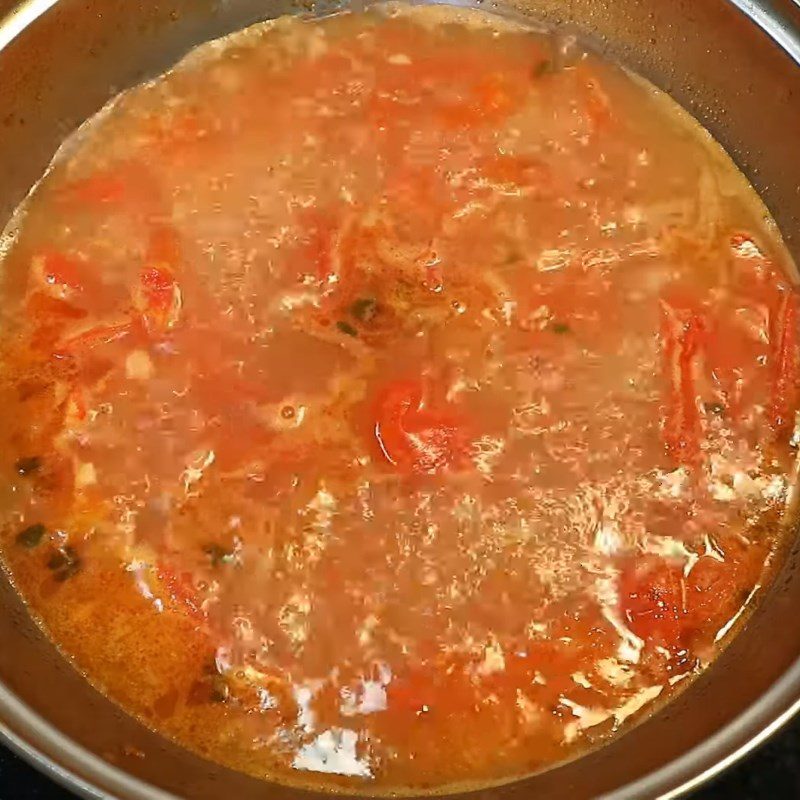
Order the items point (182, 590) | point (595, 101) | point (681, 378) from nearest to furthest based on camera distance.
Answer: point (182, 590), point (681, 378), point (595, 101)

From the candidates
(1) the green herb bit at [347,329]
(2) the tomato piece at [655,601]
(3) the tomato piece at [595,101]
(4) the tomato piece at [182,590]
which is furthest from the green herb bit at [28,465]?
(3) the tomato piece at [595,101]

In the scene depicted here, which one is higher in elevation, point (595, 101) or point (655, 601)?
Answer: point (595, 101)

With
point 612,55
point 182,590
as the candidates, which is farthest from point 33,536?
point 612,55

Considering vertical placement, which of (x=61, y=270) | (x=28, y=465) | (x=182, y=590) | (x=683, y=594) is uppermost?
(x=61, y=270)

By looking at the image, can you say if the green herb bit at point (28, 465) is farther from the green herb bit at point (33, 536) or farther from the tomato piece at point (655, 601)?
the tomato piece at point (655, 601)

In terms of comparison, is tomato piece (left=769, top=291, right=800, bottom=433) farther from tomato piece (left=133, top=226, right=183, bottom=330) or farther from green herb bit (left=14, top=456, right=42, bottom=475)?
green herb bit (left=14, top=456, right=42, bottom=475)

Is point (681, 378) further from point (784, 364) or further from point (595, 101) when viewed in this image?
point (595, 101)

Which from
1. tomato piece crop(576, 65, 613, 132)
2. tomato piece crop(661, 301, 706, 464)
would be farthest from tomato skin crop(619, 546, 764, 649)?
tomato piece crop(576, 65, 613, 132)

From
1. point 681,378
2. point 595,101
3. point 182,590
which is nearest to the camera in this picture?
point 182,590
